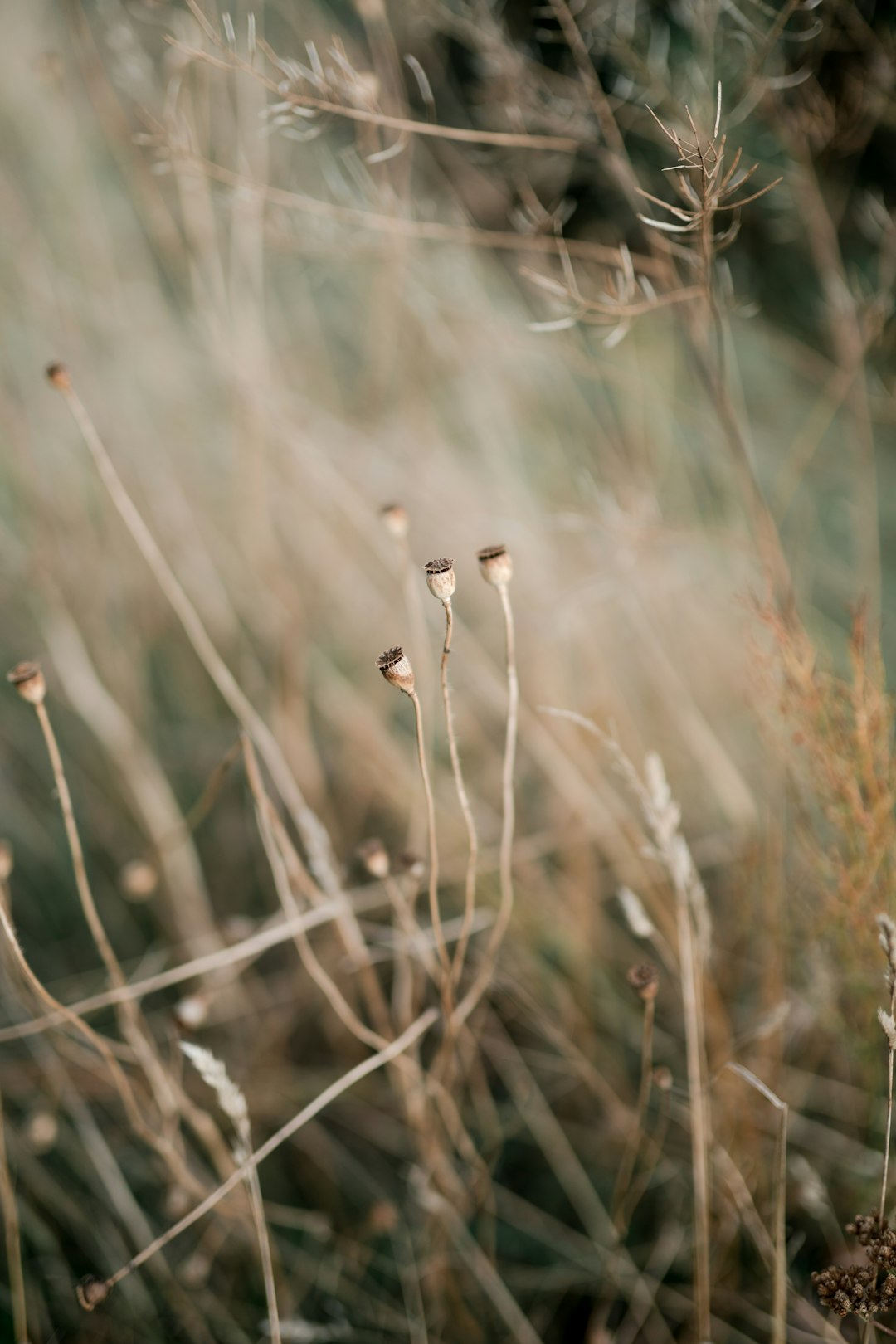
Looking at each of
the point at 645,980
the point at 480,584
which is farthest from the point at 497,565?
the point at 480,584

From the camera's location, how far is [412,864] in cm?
68

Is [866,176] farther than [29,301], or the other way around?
[29,301]

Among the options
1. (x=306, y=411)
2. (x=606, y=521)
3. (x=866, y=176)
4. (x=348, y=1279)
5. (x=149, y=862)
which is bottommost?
(x=348, y=1279)

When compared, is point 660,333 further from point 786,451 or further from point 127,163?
point 127,163

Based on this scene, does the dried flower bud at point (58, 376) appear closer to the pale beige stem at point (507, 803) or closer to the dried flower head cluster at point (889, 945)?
the pale beige stem at point (507, 803)

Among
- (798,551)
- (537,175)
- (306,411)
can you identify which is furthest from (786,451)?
(306,411)

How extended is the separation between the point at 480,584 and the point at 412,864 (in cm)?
94

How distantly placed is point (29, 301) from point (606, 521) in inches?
43.4

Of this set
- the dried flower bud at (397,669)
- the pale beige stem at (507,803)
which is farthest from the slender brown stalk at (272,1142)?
the dried flower bud at (397,669)

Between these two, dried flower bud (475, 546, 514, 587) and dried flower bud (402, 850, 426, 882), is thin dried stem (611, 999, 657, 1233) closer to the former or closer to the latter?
dried flower bud (402, 850, 426, 882)

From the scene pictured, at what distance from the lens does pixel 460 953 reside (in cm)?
64

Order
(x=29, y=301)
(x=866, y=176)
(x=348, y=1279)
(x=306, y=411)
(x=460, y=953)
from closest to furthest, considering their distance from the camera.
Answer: (x=460, y=953)
(x=348, y=1279)
(x=866, y=176)
(x=306, y=411)
(x=29, y=301)

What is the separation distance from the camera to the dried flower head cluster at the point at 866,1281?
21.4 inches

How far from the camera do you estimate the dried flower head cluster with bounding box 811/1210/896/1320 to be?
543mm
